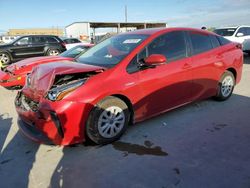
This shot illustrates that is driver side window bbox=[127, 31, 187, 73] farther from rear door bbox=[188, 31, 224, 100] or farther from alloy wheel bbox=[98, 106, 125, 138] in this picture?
alloy wheel bbox=[98, 106, 125, 138]

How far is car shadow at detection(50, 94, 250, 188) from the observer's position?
2.88m

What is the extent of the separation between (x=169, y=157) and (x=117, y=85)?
119cm

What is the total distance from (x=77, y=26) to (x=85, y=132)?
126 feet

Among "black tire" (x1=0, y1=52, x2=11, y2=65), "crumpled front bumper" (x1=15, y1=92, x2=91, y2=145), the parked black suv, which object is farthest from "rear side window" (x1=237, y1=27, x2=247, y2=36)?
"crumpled front bumper" (x1=15, y1=92, x2=91, y2=145)

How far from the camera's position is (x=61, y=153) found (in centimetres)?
358

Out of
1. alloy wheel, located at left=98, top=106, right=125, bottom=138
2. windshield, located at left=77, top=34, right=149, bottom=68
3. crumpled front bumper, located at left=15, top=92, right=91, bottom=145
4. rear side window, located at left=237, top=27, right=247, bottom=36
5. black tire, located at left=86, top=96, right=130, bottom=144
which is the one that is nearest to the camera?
crumpled front bumper, located at left=15, top=92, right=91, bottom=145

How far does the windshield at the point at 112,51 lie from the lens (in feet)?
13.3

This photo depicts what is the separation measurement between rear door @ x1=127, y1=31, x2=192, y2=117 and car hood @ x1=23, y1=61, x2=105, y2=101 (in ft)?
2.18

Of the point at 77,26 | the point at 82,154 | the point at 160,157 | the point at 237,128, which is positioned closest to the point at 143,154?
the point at 160,157

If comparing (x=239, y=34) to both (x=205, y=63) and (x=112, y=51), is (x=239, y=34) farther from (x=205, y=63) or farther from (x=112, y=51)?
(x=112, y=51)

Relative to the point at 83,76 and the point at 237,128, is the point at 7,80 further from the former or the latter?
the point at 237,128

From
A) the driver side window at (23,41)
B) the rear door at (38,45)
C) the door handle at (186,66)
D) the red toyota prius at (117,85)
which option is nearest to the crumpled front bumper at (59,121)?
the red toyota prius at (117,85)

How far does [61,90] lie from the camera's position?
338cm

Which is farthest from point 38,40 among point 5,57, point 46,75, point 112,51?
point 46,75
